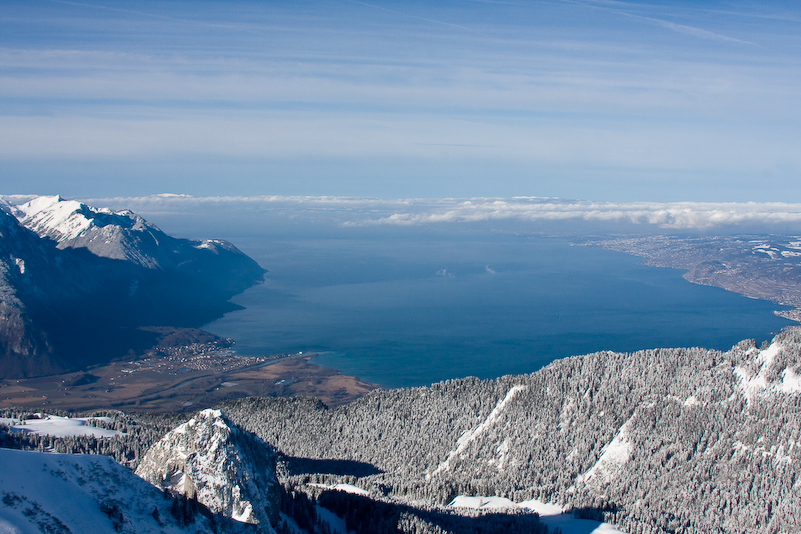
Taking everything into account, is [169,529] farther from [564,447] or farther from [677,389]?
[677,389]

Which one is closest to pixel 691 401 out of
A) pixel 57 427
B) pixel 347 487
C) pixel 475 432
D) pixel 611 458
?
pixel 611 458

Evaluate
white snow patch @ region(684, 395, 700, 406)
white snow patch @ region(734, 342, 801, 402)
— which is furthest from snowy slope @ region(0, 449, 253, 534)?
white snow patch @ region(734, 342, 801, 402)

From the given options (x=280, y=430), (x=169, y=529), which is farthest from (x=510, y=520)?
(x=280, y=430)

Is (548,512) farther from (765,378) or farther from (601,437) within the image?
(765,378)

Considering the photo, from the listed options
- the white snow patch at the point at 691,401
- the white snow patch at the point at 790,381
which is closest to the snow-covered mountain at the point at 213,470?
the white snow patch at the point at 691,401

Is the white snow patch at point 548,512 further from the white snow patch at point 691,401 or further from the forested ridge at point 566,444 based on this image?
the white snow patch at point 691,401
